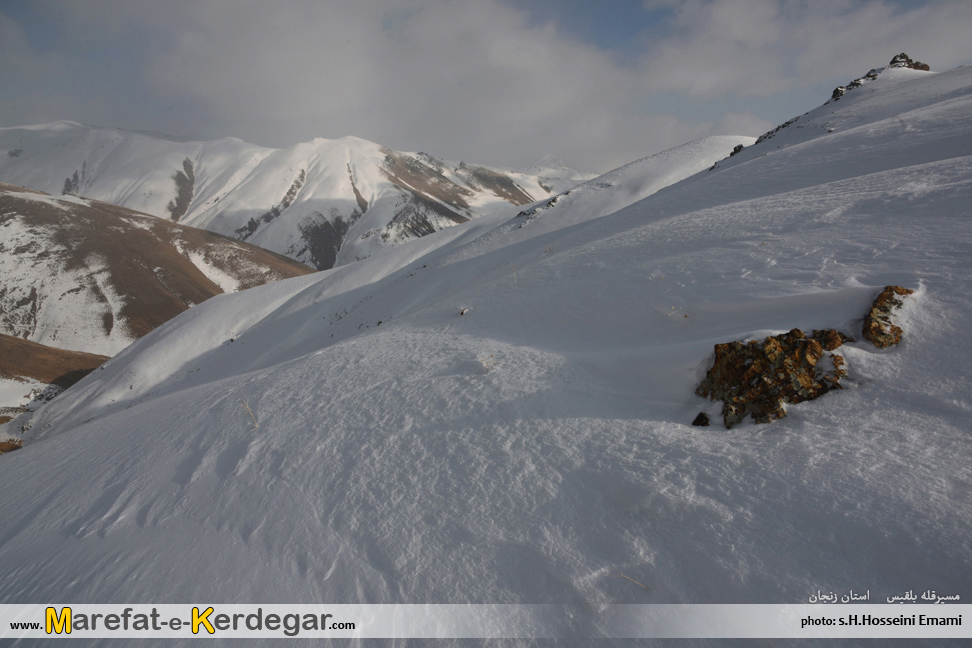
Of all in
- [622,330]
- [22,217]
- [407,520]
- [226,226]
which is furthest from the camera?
[226,226]

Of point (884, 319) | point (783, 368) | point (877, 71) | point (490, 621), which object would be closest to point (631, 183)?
point (877, 71)

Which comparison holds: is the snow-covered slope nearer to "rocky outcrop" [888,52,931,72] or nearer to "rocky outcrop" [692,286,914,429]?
"rocky outcrop" [888,52,931,72]

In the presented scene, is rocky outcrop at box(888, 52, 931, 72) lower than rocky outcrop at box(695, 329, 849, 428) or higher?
Result: higher

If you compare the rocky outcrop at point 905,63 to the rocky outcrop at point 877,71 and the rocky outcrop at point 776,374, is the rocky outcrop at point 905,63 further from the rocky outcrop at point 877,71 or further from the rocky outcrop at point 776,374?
the rocky outcrop at point 776,374

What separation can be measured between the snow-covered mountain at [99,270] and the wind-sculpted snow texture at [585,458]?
69886 mm

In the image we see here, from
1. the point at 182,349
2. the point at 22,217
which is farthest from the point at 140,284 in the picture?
the point at 182,349

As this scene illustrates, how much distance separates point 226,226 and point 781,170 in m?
189

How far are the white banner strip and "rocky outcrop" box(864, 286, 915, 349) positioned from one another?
109 inches

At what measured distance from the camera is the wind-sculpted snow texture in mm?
2963

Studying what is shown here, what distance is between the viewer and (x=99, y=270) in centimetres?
6812

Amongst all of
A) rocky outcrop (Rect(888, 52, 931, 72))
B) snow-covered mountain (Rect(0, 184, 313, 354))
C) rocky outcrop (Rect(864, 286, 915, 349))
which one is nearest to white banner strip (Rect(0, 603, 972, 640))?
rocky outcrop (Rect(864, 286, 915, 349))

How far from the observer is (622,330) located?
21.7 feet

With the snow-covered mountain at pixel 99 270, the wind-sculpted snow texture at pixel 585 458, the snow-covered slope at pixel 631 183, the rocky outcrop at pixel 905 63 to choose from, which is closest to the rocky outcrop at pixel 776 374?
the wind-sculpted snow texture at pixel 585 458

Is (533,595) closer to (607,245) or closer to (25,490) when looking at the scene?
(25,490)
